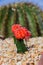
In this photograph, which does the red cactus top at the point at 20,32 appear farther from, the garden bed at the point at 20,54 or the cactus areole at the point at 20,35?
the garden bed at the point at 20,54

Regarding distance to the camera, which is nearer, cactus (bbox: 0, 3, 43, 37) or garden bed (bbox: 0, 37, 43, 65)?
garden bed (bbox: 0, 37, 43, 65)

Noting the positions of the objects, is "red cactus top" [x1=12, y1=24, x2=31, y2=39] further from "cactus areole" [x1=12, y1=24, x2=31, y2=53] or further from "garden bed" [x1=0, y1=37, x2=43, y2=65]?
"garden bed" [x1=0, y1=37, x2=43, y2=65]

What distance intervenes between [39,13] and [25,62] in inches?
18.3

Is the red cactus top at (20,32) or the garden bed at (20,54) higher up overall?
the red cactus top at (20,32)

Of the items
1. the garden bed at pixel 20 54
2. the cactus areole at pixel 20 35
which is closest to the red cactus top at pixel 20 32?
the cactus areole at pixel 20 35

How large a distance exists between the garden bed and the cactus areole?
47 mm

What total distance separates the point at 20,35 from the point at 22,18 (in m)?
0.16

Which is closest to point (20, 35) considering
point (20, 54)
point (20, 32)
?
point (20, 32)

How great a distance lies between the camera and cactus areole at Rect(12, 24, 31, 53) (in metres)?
4.47

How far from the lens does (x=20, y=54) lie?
4527 millimetres

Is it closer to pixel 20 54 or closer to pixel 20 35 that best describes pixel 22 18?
pixel 20 35

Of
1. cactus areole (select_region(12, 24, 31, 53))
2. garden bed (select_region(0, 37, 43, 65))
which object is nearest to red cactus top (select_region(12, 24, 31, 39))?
cactus areole (select_region(12, 24, 31, 53))

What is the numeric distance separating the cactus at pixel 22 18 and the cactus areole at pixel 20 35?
0.06m

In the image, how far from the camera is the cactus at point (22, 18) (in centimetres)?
456
